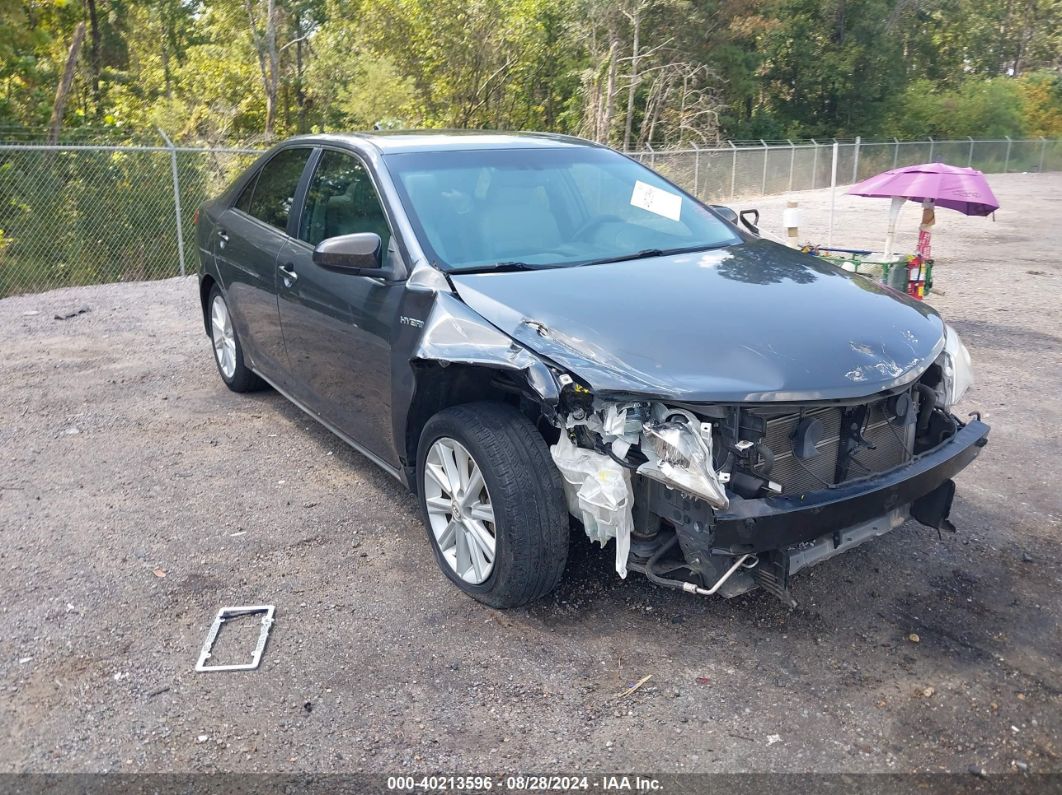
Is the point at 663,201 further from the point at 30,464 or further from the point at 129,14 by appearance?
the point at 129,14

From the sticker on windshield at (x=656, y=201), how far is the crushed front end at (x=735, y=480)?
64.3 inches

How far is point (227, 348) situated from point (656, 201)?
3.32 metres

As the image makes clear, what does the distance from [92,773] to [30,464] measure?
10.1 feet

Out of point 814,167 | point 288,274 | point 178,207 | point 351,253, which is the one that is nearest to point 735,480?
point 351,253

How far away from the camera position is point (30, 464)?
17.3ft

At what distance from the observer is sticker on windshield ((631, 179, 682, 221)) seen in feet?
15.2

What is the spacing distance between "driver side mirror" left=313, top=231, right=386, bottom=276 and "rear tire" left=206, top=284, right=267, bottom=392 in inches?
91.4

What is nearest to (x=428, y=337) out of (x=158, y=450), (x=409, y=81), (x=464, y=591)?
(x=464, y=591)

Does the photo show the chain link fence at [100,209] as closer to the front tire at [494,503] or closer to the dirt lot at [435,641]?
the dirt lot at [435,641]

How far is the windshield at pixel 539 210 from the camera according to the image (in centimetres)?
405

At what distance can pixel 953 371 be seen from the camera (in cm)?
375

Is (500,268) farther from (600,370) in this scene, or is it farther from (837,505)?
(837,505)

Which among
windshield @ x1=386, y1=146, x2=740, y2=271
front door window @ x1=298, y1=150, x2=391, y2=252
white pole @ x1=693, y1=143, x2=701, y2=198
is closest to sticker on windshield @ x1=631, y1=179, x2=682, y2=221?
windshield @ x1=386, y1=146, x2=740, y2=271

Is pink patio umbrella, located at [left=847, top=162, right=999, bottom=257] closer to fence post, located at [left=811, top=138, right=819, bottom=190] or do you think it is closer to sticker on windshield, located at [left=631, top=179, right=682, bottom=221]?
sticker on windshield, located at [left=631, top=179, right=682, bottom=221]
